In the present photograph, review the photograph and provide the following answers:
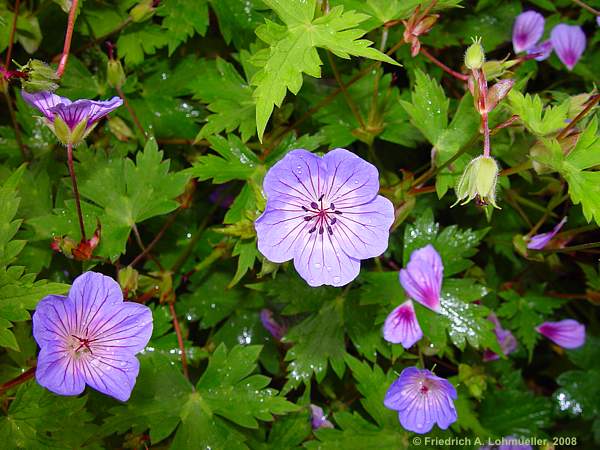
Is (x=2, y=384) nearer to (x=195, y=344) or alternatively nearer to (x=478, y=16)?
(x=195, y=344)

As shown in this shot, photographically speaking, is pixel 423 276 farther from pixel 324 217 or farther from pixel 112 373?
pixel 112 373

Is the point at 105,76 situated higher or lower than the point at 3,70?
lower

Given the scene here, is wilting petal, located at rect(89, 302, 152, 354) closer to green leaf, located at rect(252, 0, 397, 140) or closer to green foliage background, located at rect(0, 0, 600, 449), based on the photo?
green foliage background, located at rect(0, 0, 600, 449)

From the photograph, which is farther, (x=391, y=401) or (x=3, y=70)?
(x=391, y=401)

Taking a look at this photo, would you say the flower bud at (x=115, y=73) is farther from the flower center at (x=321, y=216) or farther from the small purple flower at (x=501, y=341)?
the small purple flower at (x=501, y=341)

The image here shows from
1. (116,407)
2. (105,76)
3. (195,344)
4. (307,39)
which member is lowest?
(195,344)

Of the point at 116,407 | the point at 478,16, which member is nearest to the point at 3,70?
the point at 116,407
